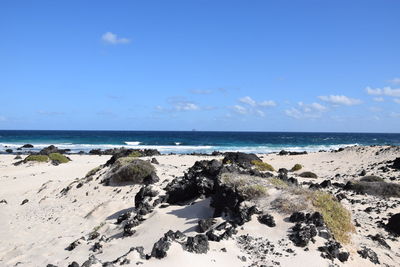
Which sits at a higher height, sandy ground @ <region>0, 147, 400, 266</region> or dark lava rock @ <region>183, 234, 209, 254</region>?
dark lava rock @ <region>183, 234, 209, 254</region>

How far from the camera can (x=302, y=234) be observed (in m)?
8.77

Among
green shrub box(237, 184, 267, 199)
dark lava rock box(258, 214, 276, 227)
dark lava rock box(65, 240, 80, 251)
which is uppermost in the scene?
green shrub box(237, 184, 267, 199)

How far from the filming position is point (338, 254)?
27.9 feet

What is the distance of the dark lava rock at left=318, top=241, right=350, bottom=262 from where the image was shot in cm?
844

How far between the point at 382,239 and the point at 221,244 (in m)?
4.81

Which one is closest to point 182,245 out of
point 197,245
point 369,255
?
point 197,245

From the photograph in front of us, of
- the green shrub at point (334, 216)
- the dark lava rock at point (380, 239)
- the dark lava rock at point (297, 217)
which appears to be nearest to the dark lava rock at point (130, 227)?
the dark lava rock at point (297, 217)

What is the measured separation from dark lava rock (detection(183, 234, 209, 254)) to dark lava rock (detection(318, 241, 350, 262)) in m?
2.67

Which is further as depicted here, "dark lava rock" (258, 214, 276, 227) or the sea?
the sea

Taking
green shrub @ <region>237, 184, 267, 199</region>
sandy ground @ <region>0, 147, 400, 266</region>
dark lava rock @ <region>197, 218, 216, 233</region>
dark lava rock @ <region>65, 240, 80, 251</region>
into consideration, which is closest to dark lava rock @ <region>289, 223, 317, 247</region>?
sandy ground @ <region>0, 147, 400, 266</region>

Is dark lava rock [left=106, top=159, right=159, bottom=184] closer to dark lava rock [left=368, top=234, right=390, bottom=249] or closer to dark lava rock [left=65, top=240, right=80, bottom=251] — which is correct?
dark lava rock [left=65, top=240, right=80, bottom=251]

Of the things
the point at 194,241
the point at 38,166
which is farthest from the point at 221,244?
the point at 38,166

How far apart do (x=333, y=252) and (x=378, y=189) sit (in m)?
9.40

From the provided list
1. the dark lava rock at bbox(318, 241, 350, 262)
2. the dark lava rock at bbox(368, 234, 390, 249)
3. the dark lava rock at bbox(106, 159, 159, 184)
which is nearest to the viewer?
the dark lava rock at bbox(318, 241, 350, 262)
